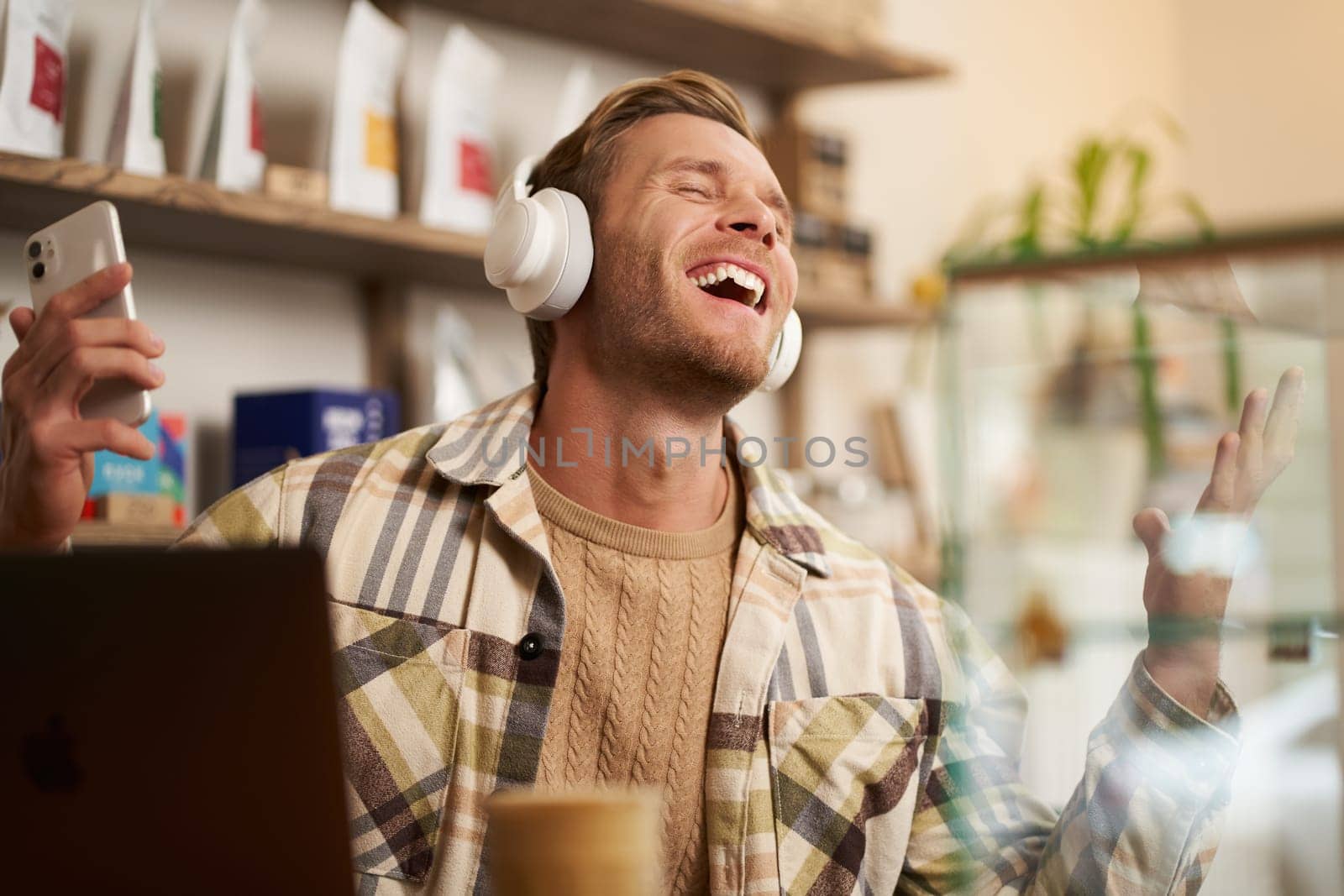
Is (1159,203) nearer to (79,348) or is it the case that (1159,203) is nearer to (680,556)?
(680,556)

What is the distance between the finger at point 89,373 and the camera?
109 cm

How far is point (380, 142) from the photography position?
193cm

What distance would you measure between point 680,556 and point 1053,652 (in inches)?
24.5

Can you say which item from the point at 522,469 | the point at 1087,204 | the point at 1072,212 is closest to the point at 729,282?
the point at 522,469

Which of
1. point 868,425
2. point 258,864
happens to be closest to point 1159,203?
point 868,425

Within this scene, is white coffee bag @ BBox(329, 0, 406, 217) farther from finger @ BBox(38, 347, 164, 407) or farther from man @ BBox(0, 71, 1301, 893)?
finger @ BBox(38, 347, 164, 407)

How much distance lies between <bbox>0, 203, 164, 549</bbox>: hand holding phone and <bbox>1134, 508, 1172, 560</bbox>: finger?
29.5 inches

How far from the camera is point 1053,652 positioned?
0.84 metres

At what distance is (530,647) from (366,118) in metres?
0.95

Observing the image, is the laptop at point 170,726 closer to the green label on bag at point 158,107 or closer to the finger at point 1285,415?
the finger at point 1285,415

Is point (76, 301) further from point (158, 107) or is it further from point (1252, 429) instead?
point (1252, 429)

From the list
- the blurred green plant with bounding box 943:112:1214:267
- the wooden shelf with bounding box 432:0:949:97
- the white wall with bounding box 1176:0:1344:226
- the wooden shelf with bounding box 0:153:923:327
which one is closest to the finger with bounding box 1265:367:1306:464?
the wooden shelf with bounding box 0:153:923:327

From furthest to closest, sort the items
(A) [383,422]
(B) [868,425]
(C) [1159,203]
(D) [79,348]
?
(C) [1159,203]
(B) [868,425]
(A) [383,422]
(D) [79,348]

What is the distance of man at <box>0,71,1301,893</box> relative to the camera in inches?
45.1
